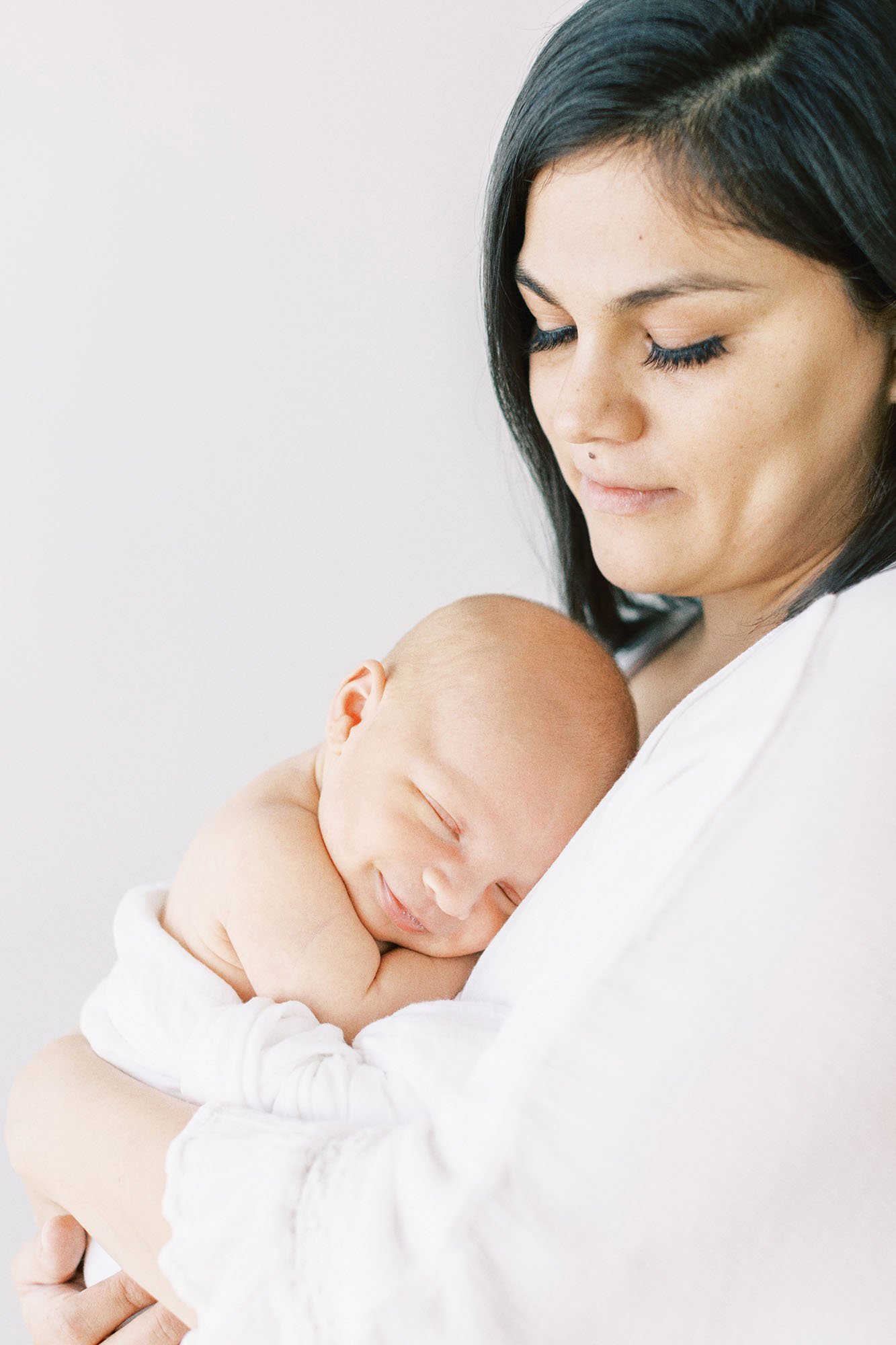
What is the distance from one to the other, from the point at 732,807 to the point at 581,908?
0.55 feet

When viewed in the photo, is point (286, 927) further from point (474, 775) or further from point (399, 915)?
point (474, 775)

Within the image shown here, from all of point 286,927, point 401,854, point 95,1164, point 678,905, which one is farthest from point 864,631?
point 95,1164

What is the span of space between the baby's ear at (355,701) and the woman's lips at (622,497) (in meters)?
0.35

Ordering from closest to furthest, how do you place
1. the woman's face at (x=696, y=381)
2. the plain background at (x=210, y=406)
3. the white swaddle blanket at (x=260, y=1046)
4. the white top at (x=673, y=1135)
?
the white top at (x=673, y=1135) < the white swaddle blanket at (x=260, y=1046) < the woman's face at (x=696, y=381) < the plain background at (x=210, y=406)

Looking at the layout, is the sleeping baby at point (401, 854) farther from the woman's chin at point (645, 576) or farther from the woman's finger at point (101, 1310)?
the woman's finger at point (101, 1310)

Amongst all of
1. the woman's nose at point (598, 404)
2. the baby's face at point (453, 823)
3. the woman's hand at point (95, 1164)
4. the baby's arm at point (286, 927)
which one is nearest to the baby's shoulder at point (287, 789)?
the baby's arm at point (286, 927)

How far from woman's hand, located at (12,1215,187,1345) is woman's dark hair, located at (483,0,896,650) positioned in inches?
41.9

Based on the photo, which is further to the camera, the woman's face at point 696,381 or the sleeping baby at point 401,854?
the sleeping baby at point 401,854

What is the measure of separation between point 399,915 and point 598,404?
633 millimetres

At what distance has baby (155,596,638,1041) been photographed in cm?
137

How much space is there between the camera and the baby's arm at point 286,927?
1366 millimetres

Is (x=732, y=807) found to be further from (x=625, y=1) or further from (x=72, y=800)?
(x=72, y=800)

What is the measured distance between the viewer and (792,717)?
938 mm

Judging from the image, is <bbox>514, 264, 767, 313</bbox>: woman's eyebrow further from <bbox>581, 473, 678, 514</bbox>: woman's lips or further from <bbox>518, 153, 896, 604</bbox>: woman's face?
<bbox>581, 473, 678, 514</bbox>: woman's lips
